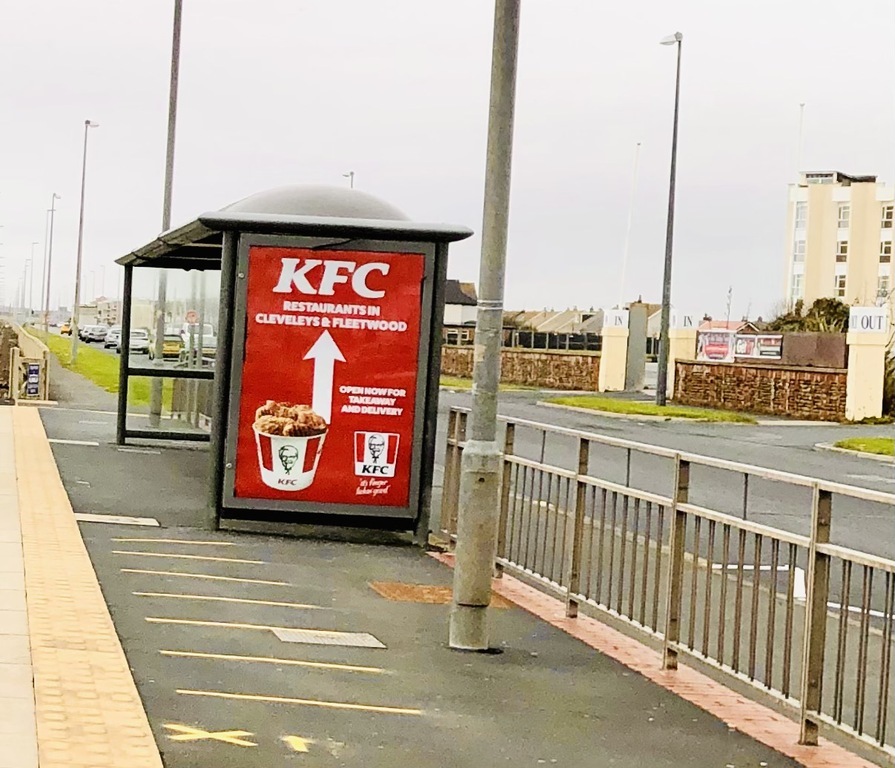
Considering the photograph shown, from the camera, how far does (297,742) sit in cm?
641

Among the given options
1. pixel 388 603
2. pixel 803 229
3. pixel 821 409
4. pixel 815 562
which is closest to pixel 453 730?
pixel 815 562

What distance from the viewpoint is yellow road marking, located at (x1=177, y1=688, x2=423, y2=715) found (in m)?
7.09

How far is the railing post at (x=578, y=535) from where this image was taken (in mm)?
9812

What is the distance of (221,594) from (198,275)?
37.5ft

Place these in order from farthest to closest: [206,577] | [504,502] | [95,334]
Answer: [95,334] < [504,502] < [206,577]

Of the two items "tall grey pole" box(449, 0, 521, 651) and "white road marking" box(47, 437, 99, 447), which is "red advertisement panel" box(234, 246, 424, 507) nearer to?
"tall grey pole" box(449, 0, 521, 651)

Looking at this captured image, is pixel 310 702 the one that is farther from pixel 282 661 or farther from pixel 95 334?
pixel 95 334

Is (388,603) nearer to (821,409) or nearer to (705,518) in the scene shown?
(705,518)

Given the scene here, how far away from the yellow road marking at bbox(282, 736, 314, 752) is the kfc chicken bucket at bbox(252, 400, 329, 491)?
6682mm

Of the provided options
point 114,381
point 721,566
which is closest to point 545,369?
point 114,381

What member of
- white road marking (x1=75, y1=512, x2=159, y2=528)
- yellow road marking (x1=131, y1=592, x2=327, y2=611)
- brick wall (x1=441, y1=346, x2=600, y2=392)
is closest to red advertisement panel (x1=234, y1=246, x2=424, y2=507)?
white road marking (x1=75, y1=512, x2=159, y2=528)

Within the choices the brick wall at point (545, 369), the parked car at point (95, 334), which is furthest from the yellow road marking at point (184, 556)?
the parked car at point (95, 334)

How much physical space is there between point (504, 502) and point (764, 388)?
1461 inches

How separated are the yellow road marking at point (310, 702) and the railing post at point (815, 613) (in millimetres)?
1666
